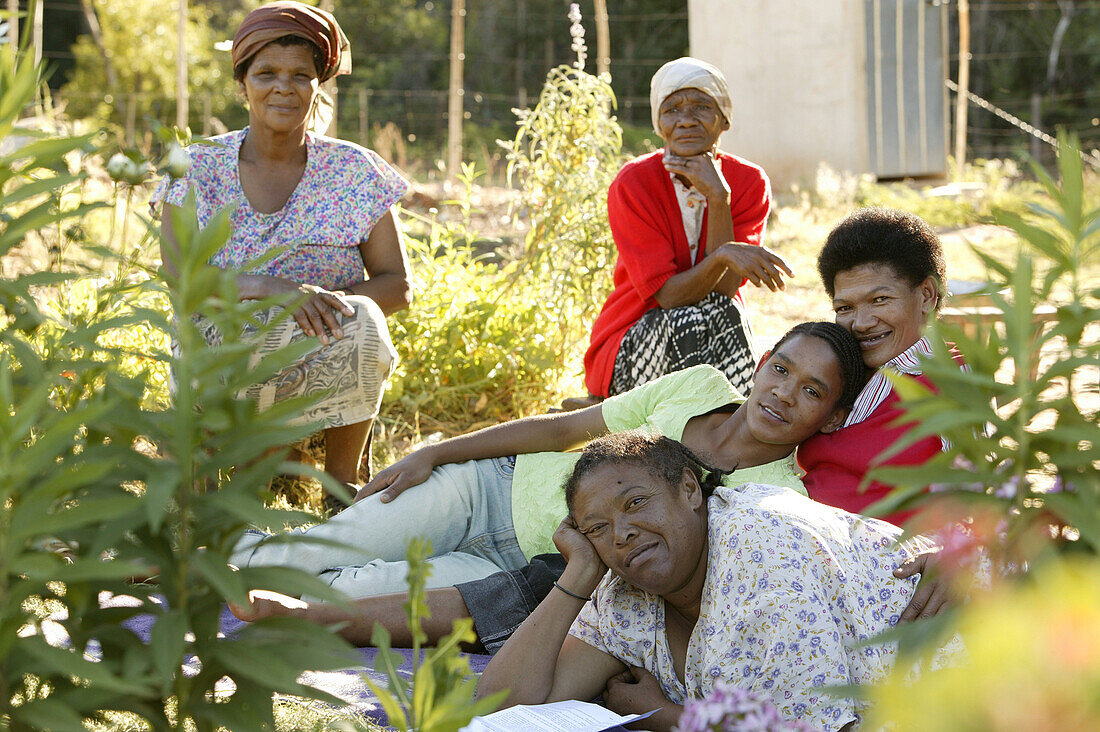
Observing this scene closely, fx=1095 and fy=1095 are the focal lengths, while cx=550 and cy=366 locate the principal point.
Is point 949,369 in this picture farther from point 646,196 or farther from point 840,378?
point 646,196

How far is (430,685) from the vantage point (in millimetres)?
1173

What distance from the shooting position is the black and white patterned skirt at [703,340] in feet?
12.2

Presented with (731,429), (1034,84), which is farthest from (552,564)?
(1034,84)

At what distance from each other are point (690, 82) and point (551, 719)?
2.40 metres

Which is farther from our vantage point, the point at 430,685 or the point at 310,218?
the point at 310,218

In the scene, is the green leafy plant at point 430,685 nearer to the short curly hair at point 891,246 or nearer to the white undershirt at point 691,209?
the short curly hair at point 891,246

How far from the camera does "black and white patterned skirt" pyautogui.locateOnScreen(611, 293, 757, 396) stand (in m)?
3.73

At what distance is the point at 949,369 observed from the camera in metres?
1.12

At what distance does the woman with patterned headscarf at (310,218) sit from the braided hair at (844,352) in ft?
4.94

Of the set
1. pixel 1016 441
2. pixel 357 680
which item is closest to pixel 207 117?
pixel 357 680

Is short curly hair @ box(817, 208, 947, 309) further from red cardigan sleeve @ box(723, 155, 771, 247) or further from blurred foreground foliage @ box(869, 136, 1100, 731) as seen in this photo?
blurred foreground foliage @ box(869, 136, 1100, 731)

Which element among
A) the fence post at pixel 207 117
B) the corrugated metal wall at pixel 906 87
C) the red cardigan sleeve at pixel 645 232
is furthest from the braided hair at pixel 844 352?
the corrugated metal wall at pixel 906 87

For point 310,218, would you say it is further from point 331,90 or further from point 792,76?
point 792,76

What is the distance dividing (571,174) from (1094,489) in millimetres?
3993
